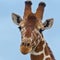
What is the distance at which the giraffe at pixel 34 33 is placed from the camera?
1717cm

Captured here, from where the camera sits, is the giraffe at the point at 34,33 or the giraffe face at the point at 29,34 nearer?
the giraffe face at the point at 29,34

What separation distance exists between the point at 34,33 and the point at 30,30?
23cm

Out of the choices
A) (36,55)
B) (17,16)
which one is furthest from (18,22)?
(36,55)

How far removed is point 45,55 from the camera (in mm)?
18062

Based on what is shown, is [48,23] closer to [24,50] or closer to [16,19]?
[16,19]

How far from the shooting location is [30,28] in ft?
57.4

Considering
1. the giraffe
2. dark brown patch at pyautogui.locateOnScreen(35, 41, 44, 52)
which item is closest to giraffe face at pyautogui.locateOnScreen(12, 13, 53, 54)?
the giraffe

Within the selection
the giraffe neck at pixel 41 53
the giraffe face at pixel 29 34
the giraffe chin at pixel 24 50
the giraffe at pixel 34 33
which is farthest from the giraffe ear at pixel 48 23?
the giraffe chin at pixel 24 50

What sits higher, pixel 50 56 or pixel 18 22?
pixel 18 22

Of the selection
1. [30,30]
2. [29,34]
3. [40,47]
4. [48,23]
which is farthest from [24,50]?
[48,23]

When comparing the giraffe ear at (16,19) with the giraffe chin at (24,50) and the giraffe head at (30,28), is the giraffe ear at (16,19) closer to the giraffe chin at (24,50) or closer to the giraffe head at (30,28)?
the giraffe head at (30,28)

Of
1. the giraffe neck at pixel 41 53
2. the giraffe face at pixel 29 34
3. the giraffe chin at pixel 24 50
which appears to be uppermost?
the giraffe face at pixel 29 34

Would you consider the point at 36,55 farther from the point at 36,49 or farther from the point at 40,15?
the point at 40,15

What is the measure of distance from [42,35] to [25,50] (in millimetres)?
1571
